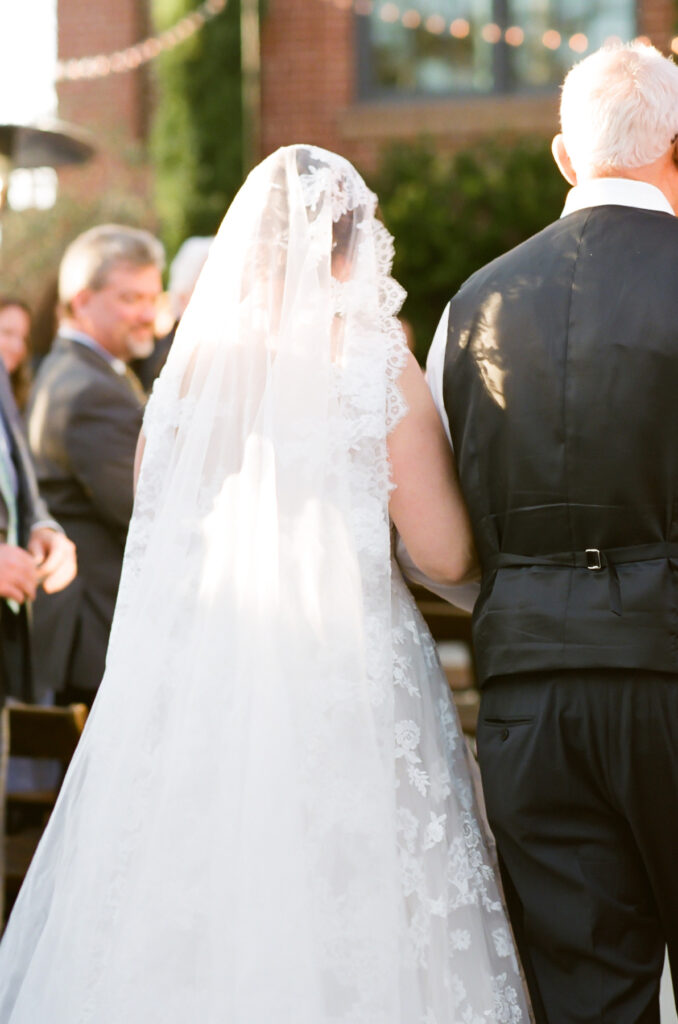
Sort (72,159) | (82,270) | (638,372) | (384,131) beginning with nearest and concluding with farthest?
(638,372)
(82,270)
(72,159)
(384,131)

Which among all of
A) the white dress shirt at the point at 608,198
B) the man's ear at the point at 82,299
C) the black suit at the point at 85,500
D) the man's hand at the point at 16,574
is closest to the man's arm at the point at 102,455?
the black suit at the point at 85,500

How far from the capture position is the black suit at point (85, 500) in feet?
14.1

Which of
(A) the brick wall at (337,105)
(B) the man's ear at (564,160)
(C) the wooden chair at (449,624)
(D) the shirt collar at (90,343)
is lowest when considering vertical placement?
(C) the wooden chair at (449,624)

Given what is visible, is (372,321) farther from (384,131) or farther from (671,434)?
(384,131)

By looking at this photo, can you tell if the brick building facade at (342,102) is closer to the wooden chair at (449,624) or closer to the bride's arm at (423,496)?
the wooden chair at (449,624)

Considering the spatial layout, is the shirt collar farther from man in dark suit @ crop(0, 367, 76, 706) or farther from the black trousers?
the black trousers

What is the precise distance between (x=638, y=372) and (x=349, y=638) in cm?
71

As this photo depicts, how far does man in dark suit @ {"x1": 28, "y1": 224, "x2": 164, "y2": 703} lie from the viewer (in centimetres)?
431

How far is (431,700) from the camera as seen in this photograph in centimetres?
261

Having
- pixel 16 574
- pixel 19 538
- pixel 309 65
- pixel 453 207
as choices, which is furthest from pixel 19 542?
pixel 309 65

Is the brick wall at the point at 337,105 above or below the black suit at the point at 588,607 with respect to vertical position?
above

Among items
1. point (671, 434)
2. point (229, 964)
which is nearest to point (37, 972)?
point (229, 964)

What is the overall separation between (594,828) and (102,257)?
9.67 feet

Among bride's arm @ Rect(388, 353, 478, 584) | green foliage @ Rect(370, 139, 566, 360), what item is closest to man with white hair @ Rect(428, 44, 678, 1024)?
bride's arm @ Rect(388, 353, 478, 584)
